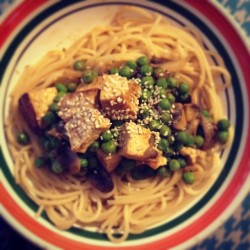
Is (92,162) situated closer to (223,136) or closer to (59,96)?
(59,96)

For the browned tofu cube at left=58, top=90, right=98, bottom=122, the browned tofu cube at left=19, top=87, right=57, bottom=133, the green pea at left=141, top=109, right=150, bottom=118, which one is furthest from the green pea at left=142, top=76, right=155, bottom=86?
the browned tofu cube at left=19, top=87, right=57, bottom=133

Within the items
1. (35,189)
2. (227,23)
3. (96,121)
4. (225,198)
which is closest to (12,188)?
(35,189)

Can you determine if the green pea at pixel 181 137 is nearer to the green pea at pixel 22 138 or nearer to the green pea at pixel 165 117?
the green pea at pixel 165 117

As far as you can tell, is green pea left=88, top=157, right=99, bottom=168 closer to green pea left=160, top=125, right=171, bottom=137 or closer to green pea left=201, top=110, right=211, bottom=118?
green pea left=160, top=125, right=171, bottom=137

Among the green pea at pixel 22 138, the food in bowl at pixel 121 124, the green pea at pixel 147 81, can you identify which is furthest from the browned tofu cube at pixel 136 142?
the green pea at pixel 22 138

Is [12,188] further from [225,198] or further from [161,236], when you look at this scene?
[225,198]

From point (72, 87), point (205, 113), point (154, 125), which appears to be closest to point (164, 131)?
point (154, 125)
